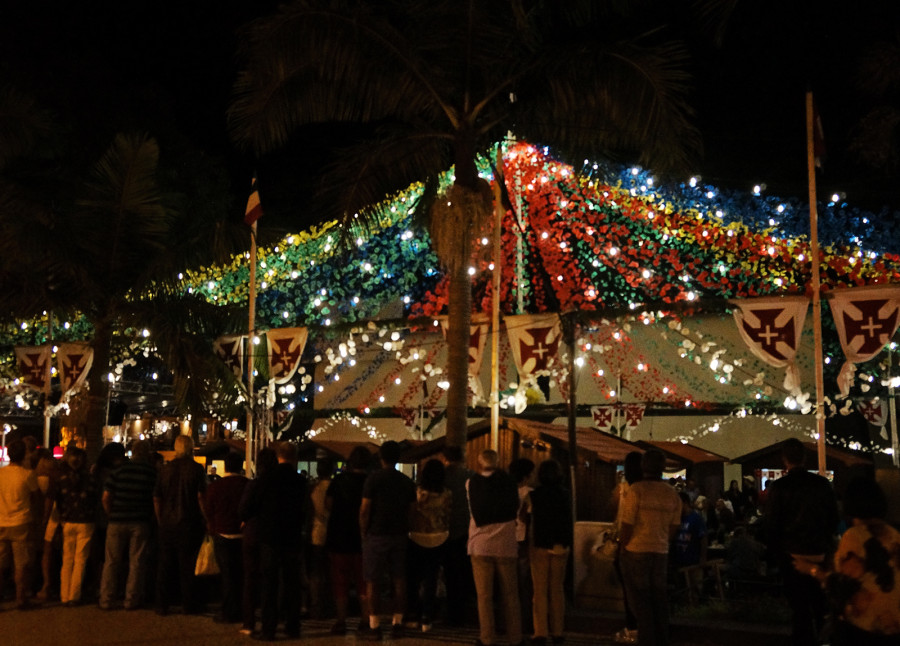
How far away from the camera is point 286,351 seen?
17406mm

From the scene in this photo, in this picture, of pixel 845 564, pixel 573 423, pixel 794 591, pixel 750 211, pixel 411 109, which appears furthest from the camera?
pixel 750 211

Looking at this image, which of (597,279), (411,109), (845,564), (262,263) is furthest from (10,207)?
(845,564)

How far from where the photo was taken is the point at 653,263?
18.2m

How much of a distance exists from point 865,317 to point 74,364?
13721 mm

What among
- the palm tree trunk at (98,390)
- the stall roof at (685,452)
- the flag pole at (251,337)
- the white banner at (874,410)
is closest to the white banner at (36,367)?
the palm tree trunk at (98,390)

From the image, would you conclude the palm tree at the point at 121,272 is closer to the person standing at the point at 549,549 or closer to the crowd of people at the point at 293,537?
the crowd of people at the point at 293,537

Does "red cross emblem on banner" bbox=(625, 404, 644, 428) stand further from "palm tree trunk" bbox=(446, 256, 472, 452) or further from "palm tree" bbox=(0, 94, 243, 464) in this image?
"palm tree trunk" bbox=(446, 256, 472, 452)

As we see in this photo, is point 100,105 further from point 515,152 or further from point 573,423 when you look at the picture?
point 573,423

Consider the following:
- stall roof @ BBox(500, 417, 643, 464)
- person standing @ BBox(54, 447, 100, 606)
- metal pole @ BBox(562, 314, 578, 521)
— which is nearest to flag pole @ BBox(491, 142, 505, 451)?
stall roof @ BBox(500, 417, 643, 464)

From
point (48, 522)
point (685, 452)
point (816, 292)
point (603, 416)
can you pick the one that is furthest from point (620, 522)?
point (603, 416)

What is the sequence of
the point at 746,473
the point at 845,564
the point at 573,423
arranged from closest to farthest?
the point at 845,564, the point at 573,423, the point at 746,473

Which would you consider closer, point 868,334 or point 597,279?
point 868,334

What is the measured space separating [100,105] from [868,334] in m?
21.3

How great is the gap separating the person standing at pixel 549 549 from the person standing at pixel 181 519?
3.57 meters
